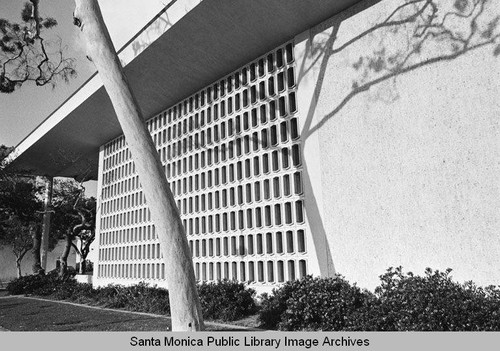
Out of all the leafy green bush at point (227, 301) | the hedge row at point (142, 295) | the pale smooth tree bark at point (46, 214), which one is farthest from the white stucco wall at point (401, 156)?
the pale smooth tree bark at point (46, 214)

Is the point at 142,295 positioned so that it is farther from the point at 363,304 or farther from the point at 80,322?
the point at 363,304

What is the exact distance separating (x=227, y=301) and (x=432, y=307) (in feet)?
15.4

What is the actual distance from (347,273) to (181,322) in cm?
464

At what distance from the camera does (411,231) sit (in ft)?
24.0

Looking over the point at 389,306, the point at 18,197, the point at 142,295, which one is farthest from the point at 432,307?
the point at 18,197

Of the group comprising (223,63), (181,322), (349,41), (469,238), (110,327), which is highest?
(223,63)

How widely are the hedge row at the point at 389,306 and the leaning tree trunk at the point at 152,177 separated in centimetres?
300

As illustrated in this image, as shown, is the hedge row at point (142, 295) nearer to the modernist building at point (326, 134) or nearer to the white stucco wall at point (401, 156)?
the modernist building at point (326, 134)

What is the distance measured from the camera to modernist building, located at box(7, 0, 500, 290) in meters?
6.85

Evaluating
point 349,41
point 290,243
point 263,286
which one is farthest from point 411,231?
point 349,41

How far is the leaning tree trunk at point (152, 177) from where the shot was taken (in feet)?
14.5

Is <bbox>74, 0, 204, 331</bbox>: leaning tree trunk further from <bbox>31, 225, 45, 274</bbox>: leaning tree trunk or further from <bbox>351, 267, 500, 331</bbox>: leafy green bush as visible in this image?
<bbox>31, 225, 45, 274</bbox>: leaning tree trunk

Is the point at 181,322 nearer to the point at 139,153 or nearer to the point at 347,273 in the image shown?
the point at 139,153

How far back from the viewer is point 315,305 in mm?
7020
